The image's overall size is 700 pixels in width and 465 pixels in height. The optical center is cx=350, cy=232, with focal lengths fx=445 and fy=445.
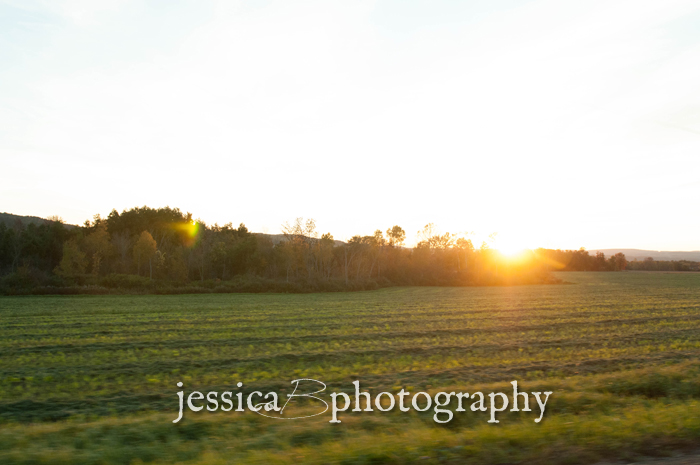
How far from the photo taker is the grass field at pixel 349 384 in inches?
219

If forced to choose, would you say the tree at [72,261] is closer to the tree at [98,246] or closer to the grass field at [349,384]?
the tree at [98,246]

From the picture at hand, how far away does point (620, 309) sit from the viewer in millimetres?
27969

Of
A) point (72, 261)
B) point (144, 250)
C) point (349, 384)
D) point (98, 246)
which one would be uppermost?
point (98, 246)

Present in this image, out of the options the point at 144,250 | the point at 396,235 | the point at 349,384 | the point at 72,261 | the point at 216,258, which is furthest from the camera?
the point at 396,235

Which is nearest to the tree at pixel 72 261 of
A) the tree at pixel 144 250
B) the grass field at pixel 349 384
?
the tree at pixel 144 250

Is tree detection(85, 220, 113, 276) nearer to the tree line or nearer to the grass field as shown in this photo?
the tree line

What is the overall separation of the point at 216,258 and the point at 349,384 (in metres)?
66.8

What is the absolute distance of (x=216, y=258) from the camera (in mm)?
72812

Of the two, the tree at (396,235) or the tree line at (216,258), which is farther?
the tree at (396,235)

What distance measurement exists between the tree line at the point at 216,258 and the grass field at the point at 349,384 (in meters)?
36.0

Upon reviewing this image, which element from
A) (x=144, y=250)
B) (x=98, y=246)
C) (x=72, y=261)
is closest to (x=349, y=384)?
(x=144, y=250)

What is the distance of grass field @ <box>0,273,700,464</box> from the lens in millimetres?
5574

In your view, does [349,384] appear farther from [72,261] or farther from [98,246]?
[98,246]

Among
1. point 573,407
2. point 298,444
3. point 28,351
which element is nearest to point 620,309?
point 573,407
